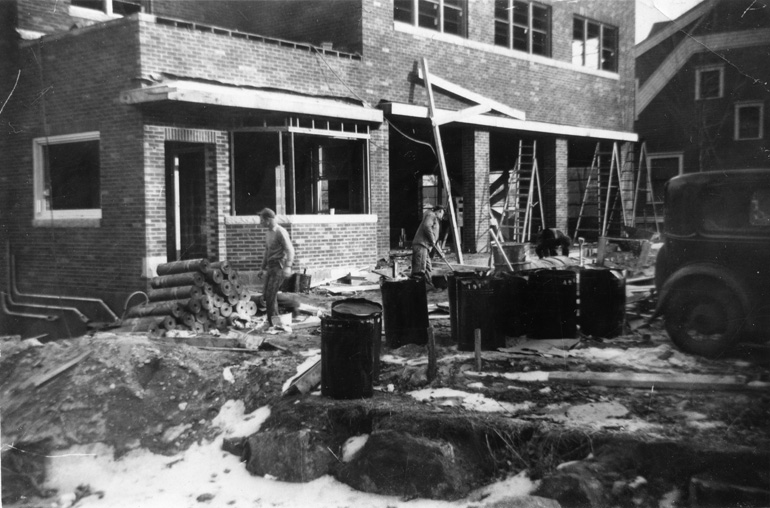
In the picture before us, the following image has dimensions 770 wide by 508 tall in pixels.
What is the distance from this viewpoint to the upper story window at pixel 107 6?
13.3m

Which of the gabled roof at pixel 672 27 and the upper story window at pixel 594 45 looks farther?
the upper story window at pixel 594 45

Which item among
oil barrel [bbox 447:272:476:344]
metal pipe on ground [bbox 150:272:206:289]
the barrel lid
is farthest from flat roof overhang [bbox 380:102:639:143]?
the barrel lid

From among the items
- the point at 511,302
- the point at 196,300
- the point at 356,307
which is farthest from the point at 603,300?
the point at 196,300

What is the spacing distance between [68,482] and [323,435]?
7.81 feet

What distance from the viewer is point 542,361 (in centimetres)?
712

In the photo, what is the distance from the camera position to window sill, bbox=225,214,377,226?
1252 centimetres

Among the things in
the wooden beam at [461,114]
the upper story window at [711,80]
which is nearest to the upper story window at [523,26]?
the wooden beam at [461,114]

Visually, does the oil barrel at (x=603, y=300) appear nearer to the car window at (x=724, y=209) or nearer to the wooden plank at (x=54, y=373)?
the car window at (x=724, y=209)

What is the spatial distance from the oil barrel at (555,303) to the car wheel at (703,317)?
3.73 ft

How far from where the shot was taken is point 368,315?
627cm

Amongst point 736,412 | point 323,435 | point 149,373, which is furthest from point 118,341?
point 736,412

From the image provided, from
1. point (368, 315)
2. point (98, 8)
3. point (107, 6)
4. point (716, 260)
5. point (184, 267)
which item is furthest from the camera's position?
point (98, 8)

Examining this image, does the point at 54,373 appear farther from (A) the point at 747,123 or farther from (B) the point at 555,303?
(A) the point at 747,123

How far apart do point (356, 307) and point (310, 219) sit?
22.2ft
